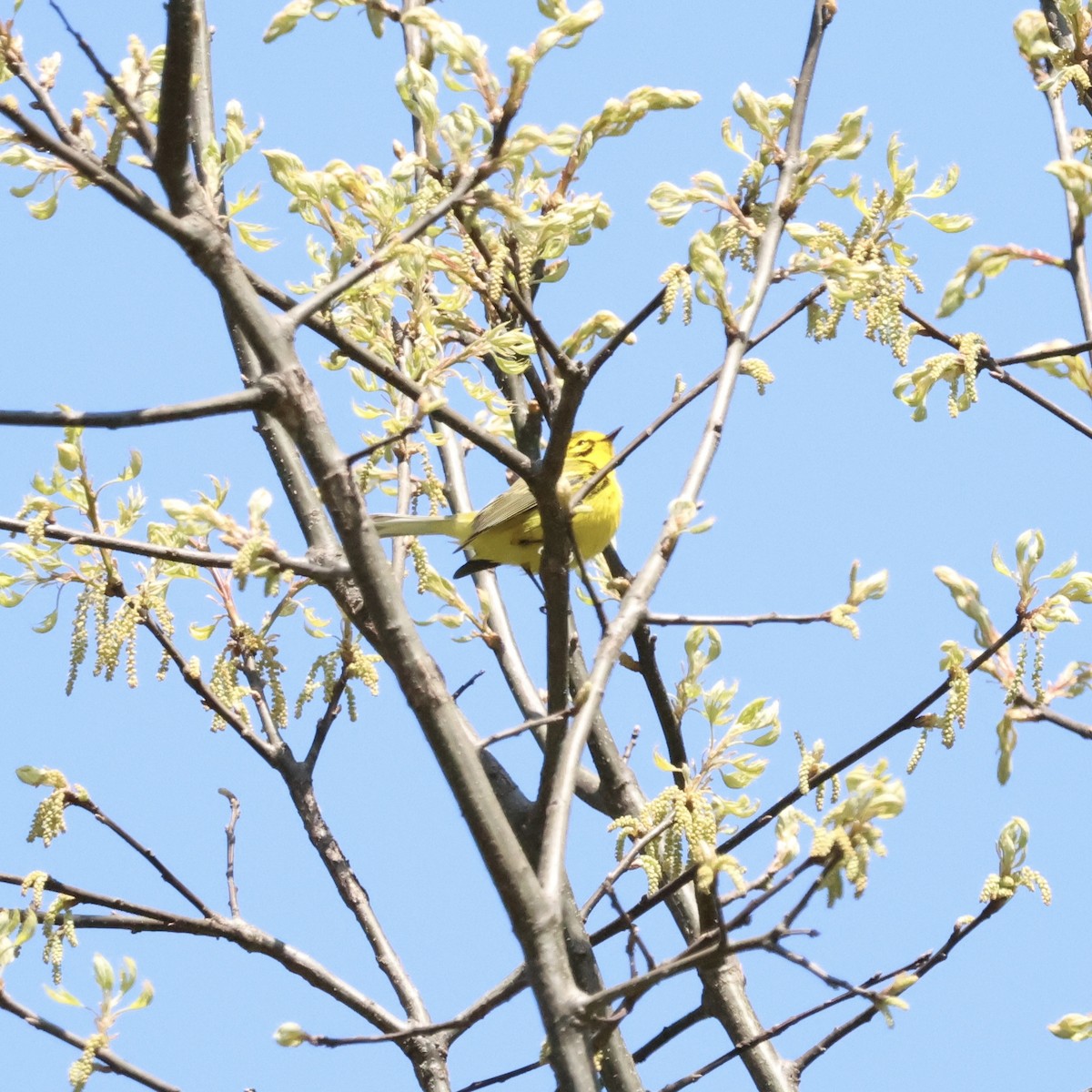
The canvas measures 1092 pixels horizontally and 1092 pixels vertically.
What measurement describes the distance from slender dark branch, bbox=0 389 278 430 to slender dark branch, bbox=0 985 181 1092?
5.94 ft

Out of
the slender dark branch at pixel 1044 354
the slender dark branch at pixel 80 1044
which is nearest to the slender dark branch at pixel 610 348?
the slender dark branch at pixel 1044 354

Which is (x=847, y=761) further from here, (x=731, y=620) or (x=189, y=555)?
(x=189, y=555)

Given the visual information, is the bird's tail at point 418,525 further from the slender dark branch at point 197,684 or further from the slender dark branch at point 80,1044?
the slender dark branch at point 80,1044

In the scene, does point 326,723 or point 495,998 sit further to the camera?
point 326,723

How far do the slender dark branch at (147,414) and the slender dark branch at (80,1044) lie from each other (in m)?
1.81

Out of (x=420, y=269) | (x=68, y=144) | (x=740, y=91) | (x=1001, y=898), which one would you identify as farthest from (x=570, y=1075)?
(x=740, y=91)

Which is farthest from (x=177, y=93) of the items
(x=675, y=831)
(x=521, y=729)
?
(x=675, y=831)

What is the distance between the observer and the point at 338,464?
2.56 metres

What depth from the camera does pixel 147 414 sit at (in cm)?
235

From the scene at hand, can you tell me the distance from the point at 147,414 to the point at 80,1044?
6.36ft

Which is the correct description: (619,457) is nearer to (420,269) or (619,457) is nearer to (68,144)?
(420,269)

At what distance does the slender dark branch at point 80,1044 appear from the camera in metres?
3.48

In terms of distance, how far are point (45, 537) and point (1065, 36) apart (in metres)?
3.12

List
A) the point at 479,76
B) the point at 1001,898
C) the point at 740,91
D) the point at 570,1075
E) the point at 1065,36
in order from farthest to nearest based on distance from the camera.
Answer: the point at 1065,36, the point at 740,91, the point at 1001,898, the point at 479,76, the point at 570,1075
